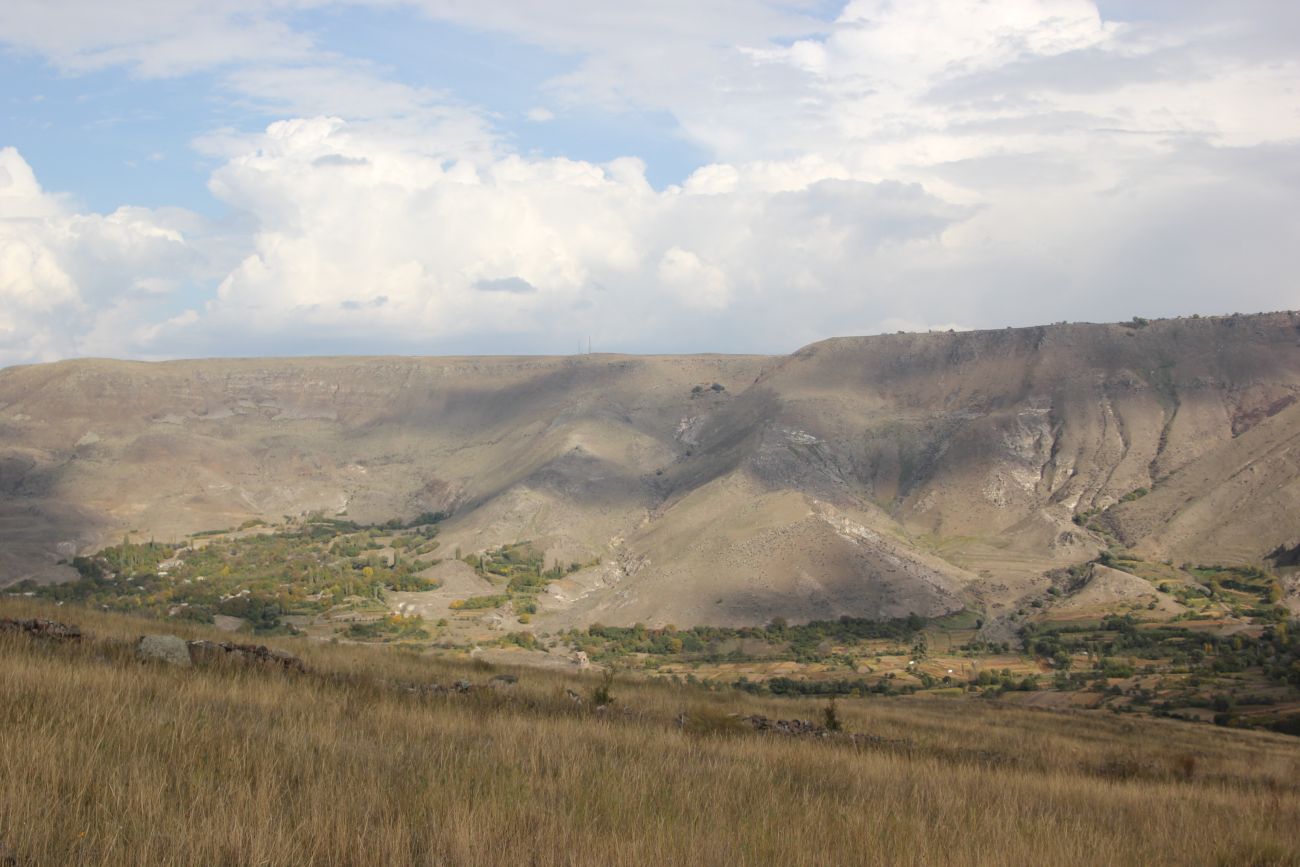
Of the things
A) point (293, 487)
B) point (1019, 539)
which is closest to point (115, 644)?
point (1019, 539)

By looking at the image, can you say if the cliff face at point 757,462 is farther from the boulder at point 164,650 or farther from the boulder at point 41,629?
the boulder at point 164,650

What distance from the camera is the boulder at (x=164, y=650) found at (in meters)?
Answer: 12.5

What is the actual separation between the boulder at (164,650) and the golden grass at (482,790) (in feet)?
1.18

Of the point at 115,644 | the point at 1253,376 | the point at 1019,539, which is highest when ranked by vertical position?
the point at 1253,376

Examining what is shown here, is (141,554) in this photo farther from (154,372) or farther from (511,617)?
(154,372)

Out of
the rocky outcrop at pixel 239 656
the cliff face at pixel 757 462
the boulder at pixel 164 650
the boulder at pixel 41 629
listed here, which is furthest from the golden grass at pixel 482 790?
the cliff face at pixel 757 462

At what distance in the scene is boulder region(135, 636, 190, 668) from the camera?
1246 cm

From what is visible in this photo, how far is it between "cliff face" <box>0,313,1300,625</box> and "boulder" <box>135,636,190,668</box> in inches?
2984

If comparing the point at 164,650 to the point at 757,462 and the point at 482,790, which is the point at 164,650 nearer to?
the point at 482,790

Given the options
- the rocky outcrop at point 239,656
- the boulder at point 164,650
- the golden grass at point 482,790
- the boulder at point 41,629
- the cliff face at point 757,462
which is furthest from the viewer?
the cliff face at point 757,462

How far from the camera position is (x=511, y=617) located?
303 feet

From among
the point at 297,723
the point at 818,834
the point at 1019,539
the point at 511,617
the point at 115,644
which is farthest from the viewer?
the point at 1019,539

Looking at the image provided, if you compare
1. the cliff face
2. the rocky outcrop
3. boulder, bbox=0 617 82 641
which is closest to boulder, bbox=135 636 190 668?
the rocky outcrop

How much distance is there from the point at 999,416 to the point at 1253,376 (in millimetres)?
30615
